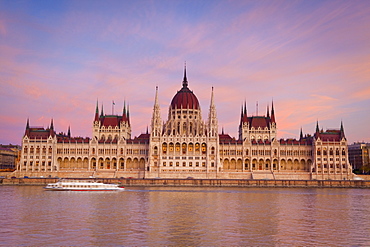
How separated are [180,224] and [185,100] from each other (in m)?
120

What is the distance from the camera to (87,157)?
151 metres

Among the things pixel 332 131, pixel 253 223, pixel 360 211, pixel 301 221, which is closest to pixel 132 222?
pixel 253 223

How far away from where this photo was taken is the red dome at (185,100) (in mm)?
162125

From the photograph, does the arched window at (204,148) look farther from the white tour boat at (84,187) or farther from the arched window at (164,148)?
the white tour boat at (84,187)

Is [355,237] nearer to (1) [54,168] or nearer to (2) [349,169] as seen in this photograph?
(2) [349,169]

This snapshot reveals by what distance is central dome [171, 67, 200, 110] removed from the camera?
16212cm

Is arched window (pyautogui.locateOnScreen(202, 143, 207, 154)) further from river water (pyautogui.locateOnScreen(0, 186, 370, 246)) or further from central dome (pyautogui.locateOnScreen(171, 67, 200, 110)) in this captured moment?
river water (pyautogui.locateOnScreen(0, 186, 370, 246))

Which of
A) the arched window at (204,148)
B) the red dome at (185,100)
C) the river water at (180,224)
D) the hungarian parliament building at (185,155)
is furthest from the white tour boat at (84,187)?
the red dome at (185,100)

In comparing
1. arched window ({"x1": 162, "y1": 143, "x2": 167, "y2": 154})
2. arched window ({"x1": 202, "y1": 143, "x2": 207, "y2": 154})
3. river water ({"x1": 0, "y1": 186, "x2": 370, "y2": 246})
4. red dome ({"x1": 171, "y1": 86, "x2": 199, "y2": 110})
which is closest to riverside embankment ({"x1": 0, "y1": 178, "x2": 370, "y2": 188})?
arched window ({"x1": 202, "y1": 143, "x2": 207, "y2": 154})

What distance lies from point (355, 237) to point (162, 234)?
1701 cm

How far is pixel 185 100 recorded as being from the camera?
163 meters

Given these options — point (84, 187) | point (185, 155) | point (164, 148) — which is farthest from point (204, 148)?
point (84, 187)

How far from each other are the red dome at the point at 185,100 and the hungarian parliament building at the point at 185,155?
5294mm

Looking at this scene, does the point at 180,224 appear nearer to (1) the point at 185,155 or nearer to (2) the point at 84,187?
(2) the point at 84,187
